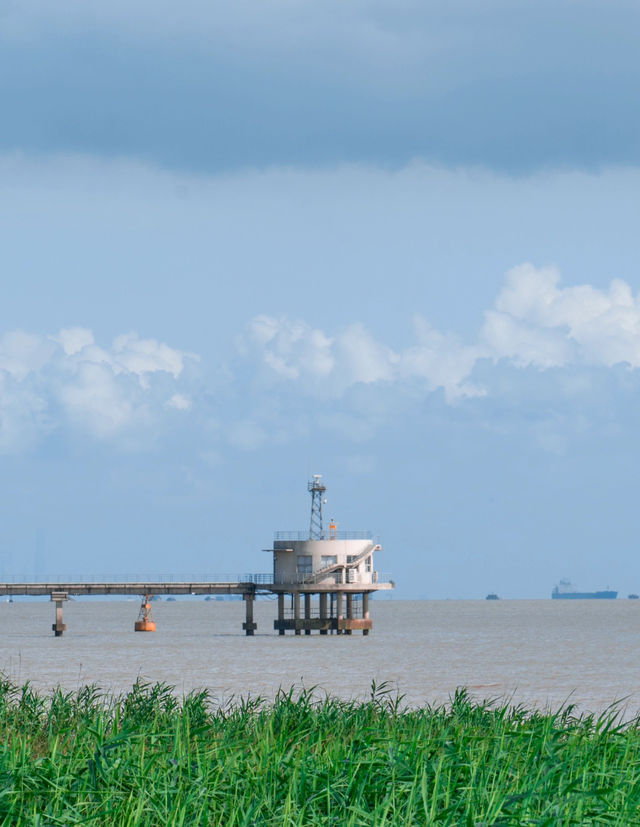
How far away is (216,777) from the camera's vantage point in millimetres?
12117

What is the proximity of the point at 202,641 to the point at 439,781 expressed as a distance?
10570 centimetres

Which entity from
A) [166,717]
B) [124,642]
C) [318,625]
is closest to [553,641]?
[318,625]

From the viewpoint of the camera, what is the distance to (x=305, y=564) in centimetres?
9900

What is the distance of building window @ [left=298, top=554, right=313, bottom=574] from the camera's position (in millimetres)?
98688

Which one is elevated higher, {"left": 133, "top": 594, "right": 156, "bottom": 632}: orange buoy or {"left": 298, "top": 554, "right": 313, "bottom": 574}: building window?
{"left": 298, "top": 554, "right": 313, "bottom": 574}: building window

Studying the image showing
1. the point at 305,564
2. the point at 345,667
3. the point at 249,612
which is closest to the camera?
the point at 345,667

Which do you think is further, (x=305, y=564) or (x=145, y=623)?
(x=145, y=623)

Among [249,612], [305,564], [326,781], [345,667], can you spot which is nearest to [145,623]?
[249,612]

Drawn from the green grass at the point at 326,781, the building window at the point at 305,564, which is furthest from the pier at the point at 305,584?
the green grass at the point at 326,781

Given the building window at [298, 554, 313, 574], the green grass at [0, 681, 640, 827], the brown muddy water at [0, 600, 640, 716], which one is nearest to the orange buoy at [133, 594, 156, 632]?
the brown muddy water at [0, 600, 640, 716]

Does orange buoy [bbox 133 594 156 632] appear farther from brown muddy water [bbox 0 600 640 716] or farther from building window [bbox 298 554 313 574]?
building window [bbox 298 554 313 574]

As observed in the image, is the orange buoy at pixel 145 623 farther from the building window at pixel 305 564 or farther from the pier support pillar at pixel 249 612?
the building window at pixel 305 564

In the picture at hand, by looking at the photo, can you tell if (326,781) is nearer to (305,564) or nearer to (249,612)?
(305,564)

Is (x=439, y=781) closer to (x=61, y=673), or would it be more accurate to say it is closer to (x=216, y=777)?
(x=216, y=777)
